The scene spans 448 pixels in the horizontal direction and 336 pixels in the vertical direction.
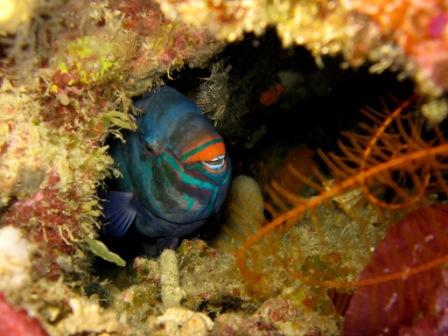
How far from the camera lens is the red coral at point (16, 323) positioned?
67.2 inches

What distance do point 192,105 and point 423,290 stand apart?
7.61ft

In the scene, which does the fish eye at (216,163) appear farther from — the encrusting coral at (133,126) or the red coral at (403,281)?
the red coral at (403,281)

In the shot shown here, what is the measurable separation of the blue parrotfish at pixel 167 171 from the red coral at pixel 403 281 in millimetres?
1659

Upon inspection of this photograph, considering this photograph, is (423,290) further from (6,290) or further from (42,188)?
(42,188)

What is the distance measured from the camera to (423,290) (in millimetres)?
2088

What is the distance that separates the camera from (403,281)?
2139mm

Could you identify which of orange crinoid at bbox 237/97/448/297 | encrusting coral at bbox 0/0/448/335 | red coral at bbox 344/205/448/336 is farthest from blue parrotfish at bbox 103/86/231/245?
red coral at bbox 344/205/448/336

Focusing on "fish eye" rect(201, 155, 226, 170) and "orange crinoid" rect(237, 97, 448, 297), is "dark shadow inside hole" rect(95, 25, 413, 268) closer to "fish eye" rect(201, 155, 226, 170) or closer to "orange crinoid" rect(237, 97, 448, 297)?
"fish eye" rect(201, 155, 226, 170)

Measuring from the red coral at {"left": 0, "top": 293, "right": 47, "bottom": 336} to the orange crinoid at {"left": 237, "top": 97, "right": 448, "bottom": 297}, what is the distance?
111 centimetres

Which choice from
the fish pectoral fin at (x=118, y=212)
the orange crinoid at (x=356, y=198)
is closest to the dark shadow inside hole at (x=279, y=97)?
the fish pectoral fin at (x=118, y=212)

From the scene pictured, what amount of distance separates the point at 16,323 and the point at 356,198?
294cm

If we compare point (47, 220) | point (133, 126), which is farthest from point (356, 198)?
point (47, 220)

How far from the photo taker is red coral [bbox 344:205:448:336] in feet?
6.79

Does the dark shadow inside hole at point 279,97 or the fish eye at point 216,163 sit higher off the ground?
the dark shadow inside hole at point 279,97
